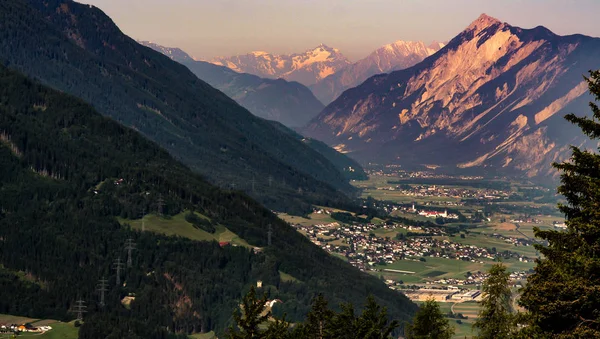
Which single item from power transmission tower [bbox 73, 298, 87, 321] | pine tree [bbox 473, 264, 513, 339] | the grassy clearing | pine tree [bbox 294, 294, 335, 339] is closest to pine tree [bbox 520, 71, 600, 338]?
pine tree [bbox 473, 264, 513, 339]

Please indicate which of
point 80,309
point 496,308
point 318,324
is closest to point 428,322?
point 496,308

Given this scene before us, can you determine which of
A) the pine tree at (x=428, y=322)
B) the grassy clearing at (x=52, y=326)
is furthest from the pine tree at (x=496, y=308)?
the grassy clearing at (x=52, y=326)

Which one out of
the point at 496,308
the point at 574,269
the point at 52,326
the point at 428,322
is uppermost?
the point at 574,269

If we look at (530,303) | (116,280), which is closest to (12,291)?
(116,280)

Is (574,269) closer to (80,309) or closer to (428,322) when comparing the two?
(428,322)

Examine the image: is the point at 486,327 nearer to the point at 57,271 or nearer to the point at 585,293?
the point at 585,293

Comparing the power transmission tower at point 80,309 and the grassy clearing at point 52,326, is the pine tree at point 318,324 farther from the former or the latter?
the power transmission tower at point 80,309
